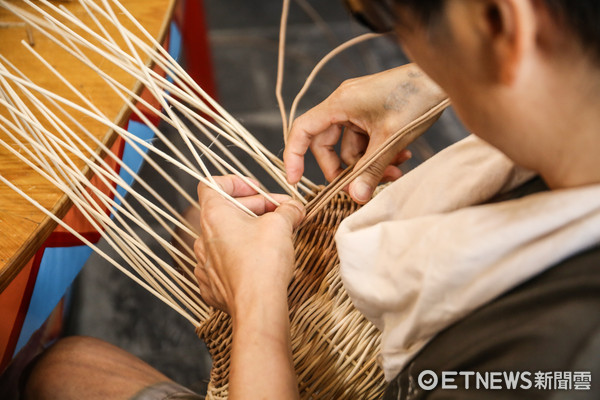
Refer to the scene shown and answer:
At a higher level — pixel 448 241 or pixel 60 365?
pixel 448 241

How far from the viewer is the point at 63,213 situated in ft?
2.55

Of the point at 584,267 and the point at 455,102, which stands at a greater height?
the point at 455,102

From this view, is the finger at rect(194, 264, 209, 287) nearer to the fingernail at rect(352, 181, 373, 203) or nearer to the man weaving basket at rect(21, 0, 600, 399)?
the man weaving basket at rect(21, 0, 600, 399)

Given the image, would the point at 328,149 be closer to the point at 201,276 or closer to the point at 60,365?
the point at 201,276

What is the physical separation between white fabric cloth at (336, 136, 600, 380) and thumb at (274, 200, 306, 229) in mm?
66

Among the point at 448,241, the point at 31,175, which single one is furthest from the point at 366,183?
the point at 31,175

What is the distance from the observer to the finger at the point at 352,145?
0.86 meters

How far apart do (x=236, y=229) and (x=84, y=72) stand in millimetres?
460

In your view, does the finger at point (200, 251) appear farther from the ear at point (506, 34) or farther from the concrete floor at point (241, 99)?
the concrete floor at point (241, 99)

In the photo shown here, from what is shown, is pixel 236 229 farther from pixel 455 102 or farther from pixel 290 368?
pixel 455 102

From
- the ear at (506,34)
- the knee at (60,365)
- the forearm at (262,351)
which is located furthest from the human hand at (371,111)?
the knee at (60,365)

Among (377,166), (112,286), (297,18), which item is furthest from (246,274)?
(297,18)

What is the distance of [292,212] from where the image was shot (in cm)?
69

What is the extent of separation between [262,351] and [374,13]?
0.37 meters
